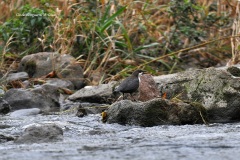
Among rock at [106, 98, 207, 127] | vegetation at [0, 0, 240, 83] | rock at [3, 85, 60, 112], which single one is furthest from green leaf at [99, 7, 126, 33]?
rock at [106, 98, 207, 127]

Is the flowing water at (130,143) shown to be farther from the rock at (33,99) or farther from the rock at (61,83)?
the rock at (61,83)

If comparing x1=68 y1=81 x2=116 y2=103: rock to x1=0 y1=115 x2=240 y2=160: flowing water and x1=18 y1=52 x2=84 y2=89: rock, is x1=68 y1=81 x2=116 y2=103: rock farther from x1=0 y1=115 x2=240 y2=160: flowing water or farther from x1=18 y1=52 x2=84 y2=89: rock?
x1=0 y1=115 x2=240 y2=160: flowing water

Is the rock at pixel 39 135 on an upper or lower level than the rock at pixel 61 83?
upper

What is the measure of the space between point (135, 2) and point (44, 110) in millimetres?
2775

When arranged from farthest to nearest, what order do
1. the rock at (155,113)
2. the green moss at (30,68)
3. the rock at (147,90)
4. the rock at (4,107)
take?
the green moss at (30,68), the rock at (4,107), the rock at (147,90), the rock at (155,113)

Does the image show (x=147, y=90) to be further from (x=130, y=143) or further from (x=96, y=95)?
(x=130, y=143)

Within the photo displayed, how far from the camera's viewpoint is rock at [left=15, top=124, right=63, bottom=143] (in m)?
5.00

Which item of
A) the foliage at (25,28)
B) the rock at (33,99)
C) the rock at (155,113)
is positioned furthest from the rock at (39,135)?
the foliage at (25,28)

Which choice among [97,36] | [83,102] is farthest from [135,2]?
[83,102]

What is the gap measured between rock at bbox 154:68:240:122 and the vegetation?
2090mm

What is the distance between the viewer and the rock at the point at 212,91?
6.23 metres

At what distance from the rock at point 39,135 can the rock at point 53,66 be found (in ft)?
12.0

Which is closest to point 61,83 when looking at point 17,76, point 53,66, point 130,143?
point 53,66

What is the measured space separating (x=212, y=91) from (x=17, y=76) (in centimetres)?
320
